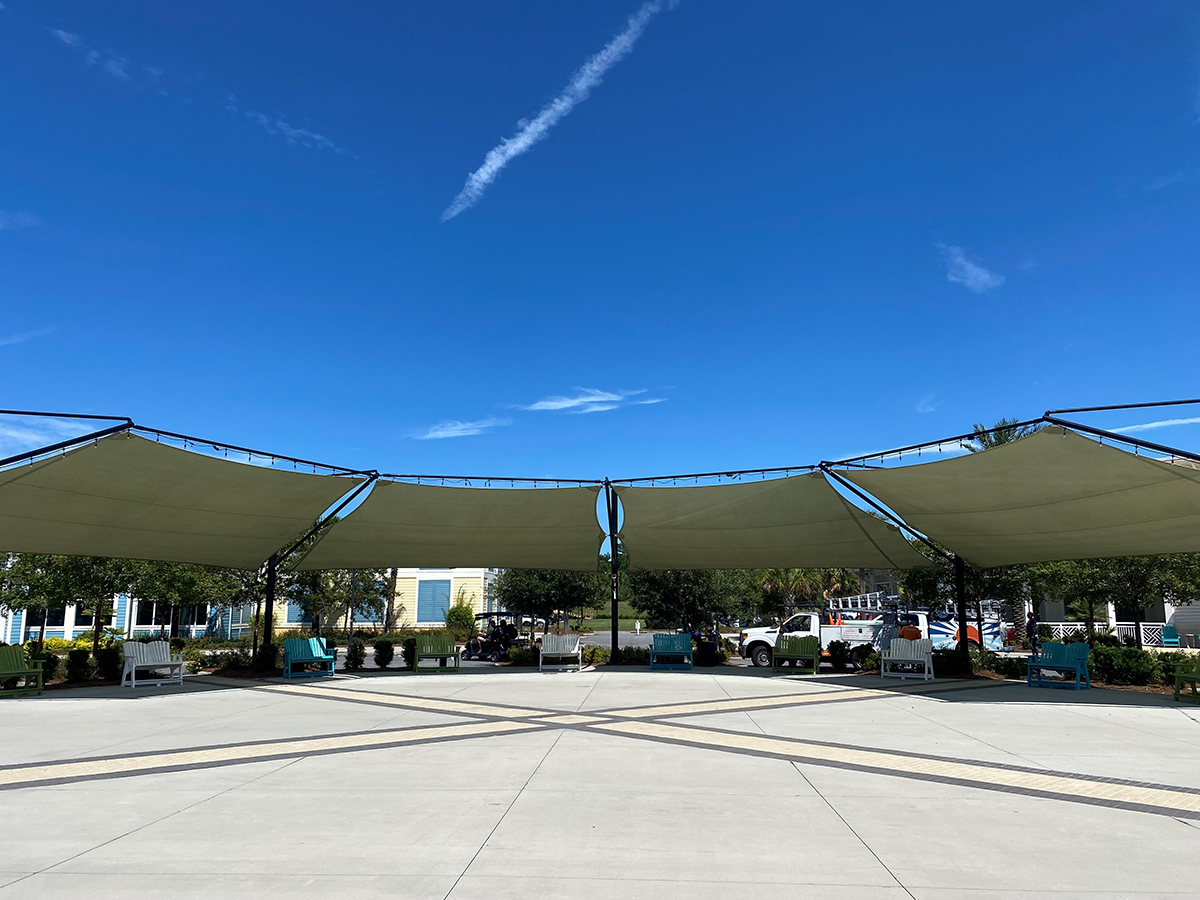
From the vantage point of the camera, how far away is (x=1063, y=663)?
13781 mm

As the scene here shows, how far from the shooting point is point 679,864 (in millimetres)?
4223

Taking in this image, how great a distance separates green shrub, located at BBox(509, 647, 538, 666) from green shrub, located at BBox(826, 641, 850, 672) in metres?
6.95

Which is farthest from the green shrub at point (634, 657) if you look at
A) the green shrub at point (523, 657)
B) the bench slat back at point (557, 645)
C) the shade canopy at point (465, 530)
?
the shade canopy at point (465, 530)

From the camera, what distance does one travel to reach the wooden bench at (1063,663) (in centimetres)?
1364

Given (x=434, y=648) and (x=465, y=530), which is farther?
(x=434, y=648)

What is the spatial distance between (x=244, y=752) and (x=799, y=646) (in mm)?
12223

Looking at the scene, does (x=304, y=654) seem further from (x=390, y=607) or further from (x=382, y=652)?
(x=390, y=607)

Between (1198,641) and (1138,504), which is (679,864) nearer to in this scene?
(1138,504)

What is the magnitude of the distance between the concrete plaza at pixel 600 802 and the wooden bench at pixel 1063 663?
2.89 meters

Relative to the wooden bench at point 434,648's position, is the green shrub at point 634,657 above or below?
below

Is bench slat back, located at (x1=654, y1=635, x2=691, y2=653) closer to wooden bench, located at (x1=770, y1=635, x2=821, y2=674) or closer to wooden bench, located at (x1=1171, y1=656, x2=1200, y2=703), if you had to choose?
wooden bench, located at (x1=770, y1=635, x2=821, y2=674)

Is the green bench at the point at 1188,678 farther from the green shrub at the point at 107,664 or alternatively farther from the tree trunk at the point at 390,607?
the tree trunk at the point at 390,607

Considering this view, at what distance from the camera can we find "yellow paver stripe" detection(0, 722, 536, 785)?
6.67 meters

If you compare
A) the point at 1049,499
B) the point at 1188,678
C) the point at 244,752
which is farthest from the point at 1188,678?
the point at 244,752
